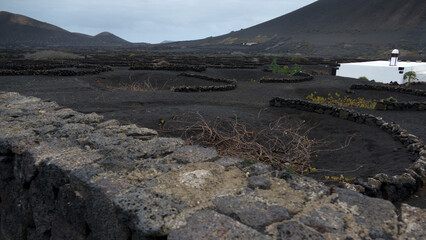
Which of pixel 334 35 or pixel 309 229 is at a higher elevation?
pixel 334 35

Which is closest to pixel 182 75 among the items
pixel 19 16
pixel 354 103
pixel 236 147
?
pixel 354 103

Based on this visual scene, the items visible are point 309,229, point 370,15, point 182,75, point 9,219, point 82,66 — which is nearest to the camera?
point 309,229

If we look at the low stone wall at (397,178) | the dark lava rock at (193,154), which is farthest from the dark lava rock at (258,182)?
the low stone wall at (397,178)

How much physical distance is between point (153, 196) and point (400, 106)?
1085 cm

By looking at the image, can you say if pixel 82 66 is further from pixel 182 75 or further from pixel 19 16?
pixel 19 16

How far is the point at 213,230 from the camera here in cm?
207

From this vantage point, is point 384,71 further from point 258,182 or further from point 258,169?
point 258,182

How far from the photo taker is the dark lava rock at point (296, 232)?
79.4 inches

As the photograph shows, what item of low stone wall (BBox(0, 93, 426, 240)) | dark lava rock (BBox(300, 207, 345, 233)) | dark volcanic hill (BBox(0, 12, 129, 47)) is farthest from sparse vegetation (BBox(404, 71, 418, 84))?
dark volcanic hill (BBox(0, 12, 129, 47))

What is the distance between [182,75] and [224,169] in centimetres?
1728

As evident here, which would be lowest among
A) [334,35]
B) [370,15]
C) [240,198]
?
[240,198]

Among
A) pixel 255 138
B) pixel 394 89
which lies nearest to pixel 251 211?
pixel 255 138

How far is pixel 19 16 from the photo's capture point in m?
148

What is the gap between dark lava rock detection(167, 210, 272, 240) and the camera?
201 centimetres
